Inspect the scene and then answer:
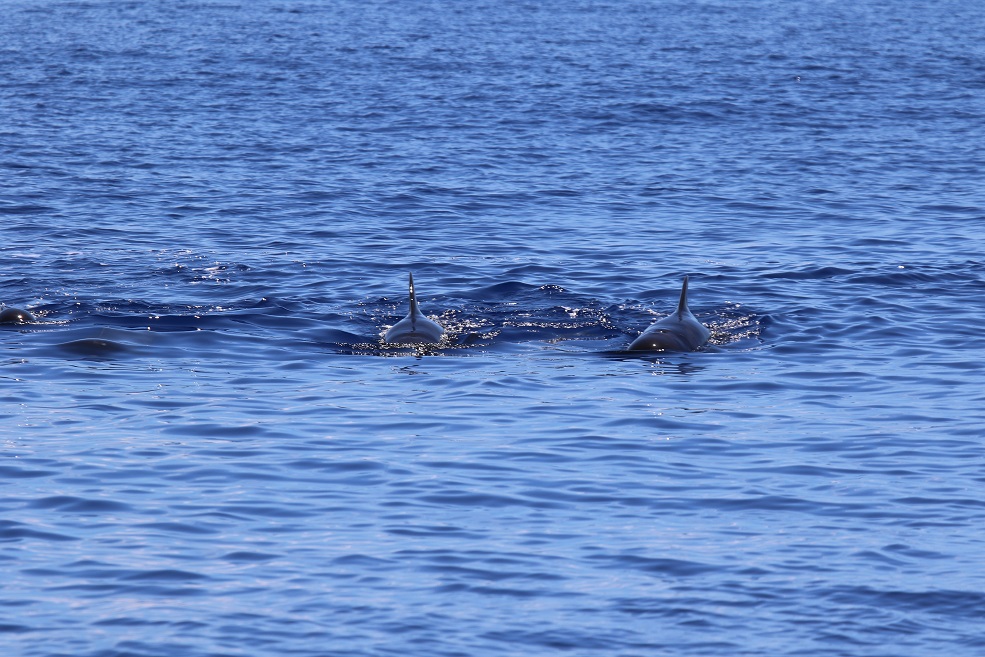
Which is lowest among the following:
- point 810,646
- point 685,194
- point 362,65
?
point 810,646

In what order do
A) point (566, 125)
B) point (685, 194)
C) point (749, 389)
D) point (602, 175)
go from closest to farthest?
point (749, 389), point (685, 194), point (602, 175), point (566, 125)

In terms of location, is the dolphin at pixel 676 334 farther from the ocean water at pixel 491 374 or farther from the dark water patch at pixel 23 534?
the dark water patch at pixel 23 534

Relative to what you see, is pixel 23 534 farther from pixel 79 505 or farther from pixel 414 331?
pixel 414 331

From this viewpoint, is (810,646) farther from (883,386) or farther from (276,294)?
(276,294)

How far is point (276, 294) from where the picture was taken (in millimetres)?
22750

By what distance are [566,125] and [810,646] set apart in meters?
30.5

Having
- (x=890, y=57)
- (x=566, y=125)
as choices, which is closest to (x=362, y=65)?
(x=566, y=125)

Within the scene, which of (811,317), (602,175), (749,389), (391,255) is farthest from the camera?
(602,175)

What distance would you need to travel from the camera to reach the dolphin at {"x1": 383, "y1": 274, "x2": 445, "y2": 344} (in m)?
19.8

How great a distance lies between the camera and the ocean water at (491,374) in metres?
11.4

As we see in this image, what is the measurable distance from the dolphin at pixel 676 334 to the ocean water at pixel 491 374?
0.27 m

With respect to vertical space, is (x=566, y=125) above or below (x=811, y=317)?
above

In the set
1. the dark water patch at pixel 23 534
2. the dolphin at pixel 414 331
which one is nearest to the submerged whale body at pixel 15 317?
the dolphin at pixel 414 331

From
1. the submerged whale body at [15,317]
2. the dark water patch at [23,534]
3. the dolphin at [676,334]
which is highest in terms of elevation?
the submerged whale body at [15,317]
